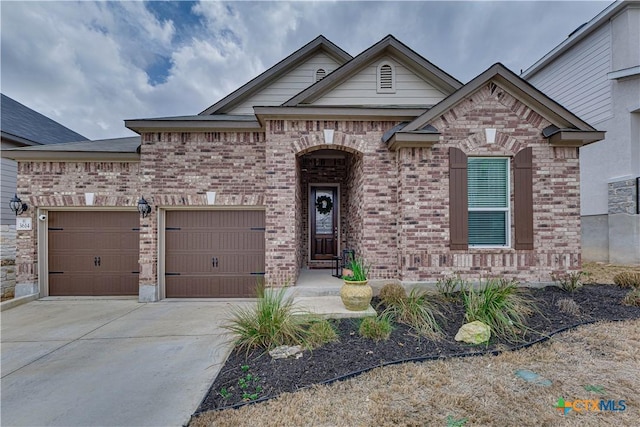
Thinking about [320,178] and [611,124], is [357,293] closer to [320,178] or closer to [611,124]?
[320,178]

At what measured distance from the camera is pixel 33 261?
6.84 meters

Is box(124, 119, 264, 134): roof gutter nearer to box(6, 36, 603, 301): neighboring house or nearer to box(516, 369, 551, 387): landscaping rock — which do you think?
box(6, 36, 603, 301): neighboring house

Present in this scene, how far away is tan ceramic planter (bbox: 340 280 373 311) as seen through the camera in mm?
4652

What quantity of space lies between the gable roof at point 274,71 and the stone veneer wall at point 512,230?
433 cm

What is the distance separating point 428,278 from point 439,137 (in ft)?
9.32

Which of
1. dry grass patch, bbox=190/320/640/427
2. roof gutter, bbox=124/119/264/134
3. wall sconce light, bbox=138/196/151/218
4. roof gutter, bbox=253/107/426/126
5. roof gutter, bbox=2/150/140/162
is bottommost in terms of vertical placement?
dry grass patch, bbox=190/320/640/427

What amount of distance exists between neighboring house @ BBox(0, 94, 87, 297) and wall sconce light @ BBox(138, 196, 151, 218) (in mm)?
3420

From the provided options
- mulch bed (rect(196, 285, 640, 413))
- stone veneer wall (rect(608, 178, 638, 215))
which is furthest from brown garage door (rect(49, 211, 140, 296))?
stone veneer wall (rect(608, 178, 638, 215))

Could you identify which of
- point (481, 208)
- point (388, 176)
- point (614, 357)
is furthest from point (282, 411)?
point (481, 208)

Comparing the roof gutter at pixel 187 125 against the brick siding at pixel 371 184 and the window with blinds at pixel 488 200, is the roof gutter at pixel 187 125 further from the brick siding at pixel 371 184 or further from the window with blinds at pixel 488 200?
the window with blinds at pixel 488 200

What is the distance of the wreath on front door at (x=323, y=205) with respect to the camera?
28.7 ft

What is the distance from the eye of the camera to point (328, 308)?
16.1 ft

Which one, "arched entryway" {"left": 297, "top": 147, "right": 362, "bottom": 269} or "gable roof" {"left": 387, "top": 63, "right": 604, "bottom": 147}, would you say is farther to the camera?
"arched entryway" {"left": 297, "top": 147, "right": 362, "bottom": 269}

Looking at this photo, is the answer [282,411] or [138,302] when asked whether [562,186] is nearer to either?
[282,411]
